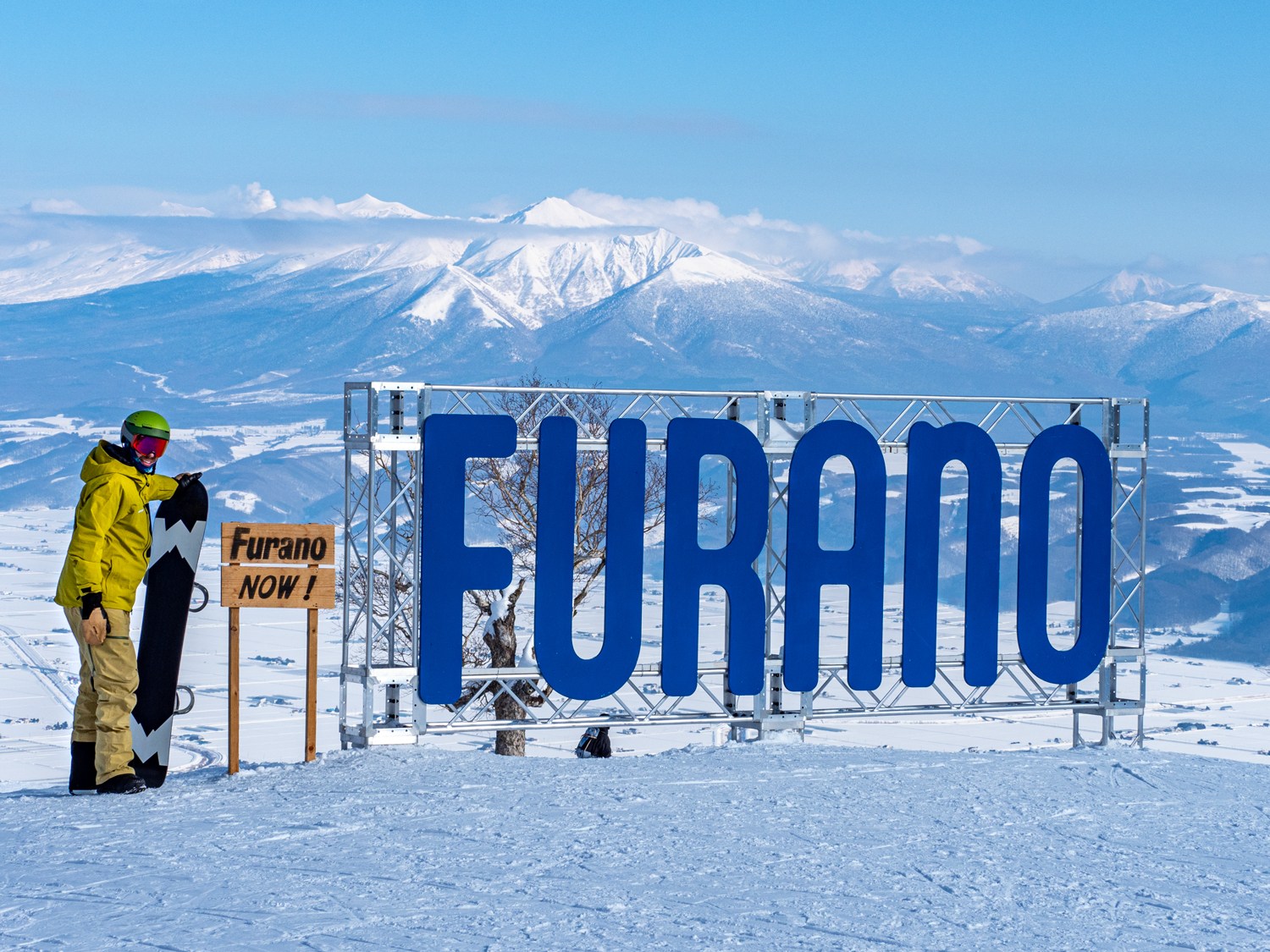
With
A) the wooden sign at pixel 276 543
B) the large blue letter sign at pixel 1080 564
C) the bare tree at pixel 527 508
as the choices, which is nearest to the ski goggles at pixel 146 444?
the wooden sign at pixel 276 543

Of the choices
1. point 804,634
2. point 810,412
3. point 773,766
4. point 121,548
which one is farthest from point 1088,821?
point 121,548

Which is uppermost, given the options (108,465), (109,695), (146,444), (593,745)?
(146,444)

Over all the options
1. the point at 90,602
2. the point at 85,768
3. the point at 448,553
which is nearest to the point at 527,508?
the point at 448,553

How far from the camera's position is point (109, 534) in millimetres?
9750

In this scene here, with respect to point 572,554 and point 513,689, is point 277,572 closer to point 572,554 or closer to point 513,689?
point 572,554

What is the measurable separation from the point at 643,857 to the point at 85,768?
4.26m

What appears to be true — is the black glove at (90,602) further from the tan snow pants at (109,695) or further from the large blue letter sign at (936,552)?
the large blue letter sign at (936,552)

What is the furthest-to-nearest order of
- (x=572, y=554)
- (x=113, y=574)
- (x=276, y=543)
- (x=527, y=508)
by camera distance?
(x=527, y=508), (x=572, y=554), (x=276, y=543), (x=113, y=574)

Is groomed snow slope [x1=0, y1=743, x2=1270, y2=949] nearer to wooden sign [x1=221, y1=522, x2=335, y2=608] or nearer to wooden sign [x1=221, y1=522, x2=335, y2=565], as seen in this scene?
wooden sign [x1=221, y1=522, x2=335, y2=608]

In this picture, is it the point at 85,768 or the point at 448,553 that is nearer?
the point at 85,768

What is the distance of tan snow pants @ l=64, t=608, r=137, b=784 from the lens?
9727 mm

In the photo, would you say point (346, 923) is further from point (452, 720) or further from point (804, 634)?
point (804, 634)

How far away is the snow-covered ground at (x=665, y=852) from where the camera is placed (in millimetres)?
7219

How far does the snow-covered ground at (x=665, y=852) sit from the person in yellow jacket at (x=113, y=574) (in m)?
0.39
